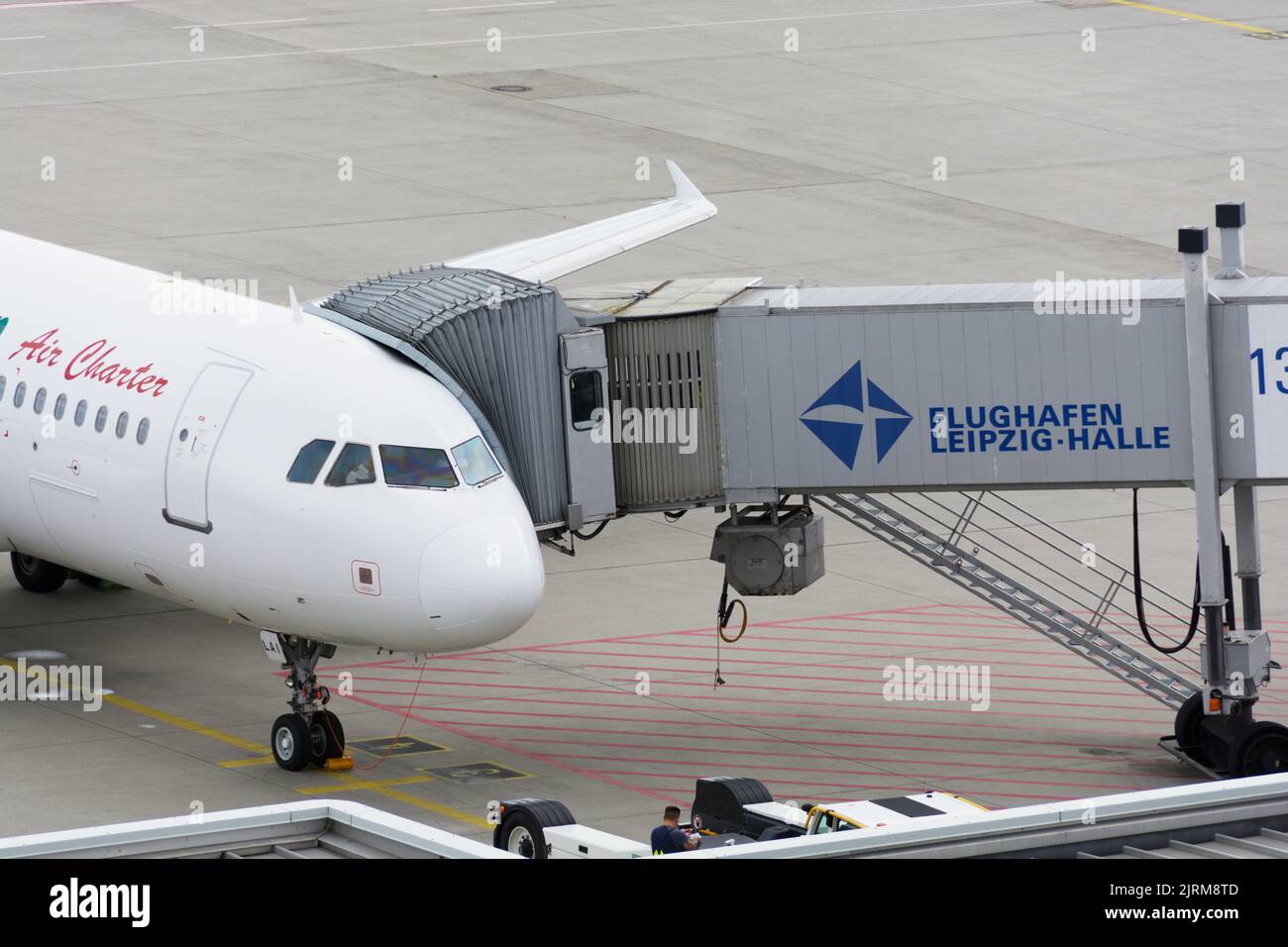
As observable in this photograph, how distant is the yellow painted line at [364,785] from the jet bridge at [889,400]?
11.7 ft

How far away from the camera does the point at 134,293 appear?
109 ft

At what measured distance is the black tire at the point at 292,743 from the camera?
30141mm

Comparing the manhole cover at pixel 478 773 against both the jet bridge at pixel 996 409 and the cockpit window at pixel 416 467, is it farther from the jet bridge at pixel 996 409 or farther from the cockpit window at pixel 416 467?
the cockpit window at pixel 416 467

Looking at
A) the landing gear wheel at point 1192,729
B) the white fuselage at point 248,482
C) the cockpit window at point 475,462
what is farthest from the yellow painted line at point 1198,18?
the cockpit window at point 475,462

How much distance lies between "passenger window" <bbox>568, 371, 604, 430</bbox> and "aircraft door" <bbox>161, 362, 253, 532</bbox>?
4096 millimetres

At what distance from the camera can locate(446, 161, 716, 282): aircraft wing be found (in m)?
40.1

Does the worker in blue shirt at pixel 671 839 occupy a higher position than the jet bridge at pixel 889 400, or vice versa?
the jet bridge at pixel 889 400

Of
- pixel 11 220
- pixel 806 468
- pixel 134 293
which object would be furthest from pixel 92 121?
pixel 806 468

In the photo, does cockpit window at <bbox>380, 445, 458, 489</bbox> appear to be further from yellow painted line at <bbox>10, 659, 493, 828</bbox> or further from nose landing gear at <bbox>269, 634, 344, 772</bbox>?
yellow painted line at <bbox>10, 659, 493, 828</bbox>

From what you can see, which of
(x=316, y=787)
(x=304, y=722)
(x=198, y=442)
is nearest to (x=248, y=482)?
(x=198, y=442)

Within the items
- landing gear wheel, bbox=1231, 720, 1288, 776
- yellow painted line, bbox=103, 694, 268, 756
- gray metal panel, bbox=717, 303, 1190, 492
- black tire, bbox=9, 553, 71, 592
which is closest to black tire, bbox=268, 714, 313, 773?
yellow painted line, bbox=103, 694, 268, 756

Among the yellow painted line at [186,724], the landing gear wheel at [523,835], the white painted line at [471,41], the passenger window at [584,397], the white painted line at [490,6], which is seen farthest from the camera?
the white painted line at [490,6]

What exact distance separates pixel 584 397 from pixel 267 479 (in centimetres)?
430
